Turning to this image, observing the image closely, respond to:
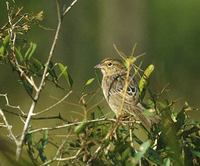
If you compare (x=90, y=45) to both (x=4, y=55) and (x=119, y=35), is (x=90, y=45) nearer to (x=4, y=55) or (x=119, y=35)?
(x=119, y=35)

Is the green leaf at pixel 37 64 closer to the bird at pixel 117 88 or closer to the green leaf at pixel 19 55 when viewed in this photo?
the green leaf at pixel 19 55

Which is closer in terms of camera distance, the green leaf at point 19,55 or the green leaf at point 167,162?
the green leaf at point 167,162

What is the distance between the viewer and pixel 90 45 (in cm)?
1731

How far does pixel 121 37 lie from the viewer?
1373cm

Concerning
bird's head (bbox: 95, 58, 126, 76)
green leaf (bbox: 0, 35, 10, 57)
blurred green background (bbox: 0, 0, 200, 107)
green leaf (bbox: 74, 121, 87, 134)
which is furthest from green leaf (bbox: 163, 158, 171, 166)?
blurred green background (bbox: 0, 0, 200, 107)

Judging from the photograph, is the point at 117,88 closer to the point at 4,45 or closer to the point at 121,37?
the point at 4,45

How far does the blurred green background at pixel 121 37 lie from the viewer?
13688mm

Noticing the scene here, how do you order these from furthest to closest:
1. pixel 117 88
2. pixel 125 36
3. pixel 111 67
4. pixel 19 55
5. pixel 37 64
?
pixel 125 36, pixel 111 67, pixel 117 88, pixel 37 64, pixel 19 55

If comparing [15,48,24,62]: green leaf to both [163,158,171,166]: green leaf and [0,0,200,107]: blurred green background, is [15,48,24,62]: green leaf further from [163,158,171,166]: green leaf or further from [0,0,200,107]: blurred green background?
[0,0,200,107]: blurred green background

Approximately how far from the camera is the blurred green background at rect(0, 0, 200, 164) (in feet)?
44.9

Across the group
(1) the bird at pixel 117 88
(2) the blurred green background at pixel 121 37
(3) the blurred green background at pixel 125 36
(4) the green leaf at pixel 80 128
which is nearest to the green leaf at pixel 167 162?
(4) the green leaf at pixel 80 128

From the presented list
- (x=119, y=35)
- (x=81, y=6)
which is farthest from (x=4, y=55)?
(x=81, y=6)

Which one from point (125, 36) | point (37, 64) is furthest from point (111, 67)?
point (125, 36)

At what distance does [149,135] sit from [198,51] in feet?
44.4
